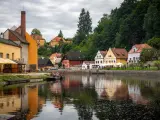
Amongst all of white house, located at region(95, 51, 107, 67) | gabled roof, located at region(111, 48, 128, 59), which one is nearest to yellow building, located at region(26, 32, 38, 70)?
gabled roof, located at region(111, 48, 128, 59)

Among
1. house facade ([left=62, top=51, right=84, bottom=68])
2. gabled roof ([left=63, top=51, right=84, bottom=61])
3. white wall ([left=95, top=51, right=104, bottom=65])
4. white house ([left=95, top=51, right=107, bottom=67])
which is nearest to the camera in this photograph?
white house ([left=95, top=51, right=107, bottom=67])

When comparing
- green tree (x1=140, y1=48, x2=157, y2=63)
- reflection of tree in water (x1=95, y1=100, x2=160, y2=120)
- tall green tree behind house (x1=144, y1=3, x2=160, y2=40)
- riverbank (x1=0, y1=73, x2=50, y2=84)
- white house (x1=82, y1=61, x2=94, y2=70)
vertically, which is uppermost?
tall green tree behind house (x1=144, y1=3, x2=160, y2=40)

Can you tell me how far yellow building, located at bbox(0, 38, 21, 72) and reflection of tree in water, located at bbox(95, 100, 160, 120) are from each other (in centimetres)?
3366

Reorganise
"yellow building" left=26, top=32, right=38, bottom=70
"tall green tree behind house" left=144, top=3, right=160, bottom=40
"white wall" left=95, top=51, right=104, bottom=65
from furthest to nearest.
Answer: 1. "white wall" left=95, top=51, right=104, bottom=65
2. "tall green tree behind house" left=144, top=3, right=160, bottom=40
3. "yellow building" left=26, top=32, right=38, bottom=70

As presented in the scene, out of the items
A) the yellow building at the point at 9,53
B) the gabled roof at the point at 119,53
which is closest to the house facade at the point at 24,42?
the yellow building at the point at 9,53

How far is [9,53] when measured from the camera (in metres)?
60.6

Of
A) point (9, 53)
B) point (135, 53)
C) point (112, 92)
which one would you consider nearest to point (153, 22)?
point (135, 53)

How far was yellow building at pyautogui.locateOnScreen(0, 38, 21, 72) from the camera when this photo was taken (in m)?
56.9

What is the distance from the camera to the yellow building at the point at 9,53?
56938 mm

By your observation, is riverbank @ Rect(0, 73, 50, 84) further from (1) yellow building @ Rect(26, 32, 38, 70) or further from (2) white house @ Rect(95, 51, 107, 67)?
(2) white house @ Rect(95, 51, 107, 67)

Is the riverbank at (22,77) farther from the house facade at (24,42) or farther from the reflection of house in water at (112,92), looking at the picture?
the reflection of house in water at (112,92)

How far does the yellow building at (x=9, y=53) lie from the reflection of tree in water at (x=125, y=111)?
110ft

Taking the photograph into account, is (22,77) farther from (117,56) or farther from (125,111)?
(117,56)

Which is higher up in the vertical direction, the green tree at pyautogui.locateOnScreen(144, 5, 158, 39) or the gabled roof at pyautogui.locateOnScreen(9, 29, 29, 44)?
the green tree at pyautogui.locateOnScreen(144, 5, 158, 39)
